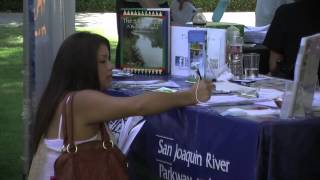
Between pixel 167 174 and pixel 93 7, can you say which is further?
pixel 93 7

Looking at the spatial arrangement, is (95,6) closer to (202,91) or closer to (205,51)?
(205,51)

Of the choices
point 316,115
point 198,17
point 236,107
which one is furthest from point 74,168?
point 198,17

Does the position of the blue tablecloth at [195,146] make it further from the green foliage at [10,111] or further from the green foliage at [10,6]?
the green foliage at [10,6]

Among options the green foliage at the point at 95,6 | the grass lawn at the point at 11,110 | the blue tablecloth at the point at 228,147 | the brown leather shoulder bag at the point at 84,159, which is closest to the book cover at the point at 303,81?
the blue tablecloth at the point at 228,147

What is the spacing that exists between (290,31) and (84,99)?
5.78 ft

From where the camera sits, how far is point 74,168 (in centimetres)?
274

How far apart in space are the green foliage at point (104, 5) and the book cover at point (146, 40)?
16.8 metres

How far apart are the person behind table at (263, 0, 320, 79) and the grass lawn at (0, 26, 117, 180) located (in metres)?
2.25

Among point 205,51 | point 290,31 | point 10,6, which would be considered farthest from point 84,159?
point 10,6

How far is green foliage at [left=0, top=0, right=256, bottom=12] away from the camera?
808 inches

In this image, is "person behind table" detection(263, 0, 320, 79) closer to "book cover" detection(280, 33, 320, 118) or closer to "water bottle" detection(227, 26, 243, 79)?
"water bottle" detection(227, 26, 243, 79)

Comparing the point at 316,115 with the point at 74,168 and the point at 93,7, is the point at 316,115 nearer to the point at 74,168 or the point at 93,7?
the point at 74,168

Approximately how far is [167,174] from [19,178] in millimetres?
2302

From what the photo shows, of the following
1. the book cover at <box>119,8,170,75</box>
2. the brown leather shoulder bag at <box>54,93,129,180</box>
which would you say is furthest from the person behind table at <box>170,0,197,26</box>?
the brown leather shoulder bag at <box>54,93,129,180</box>
